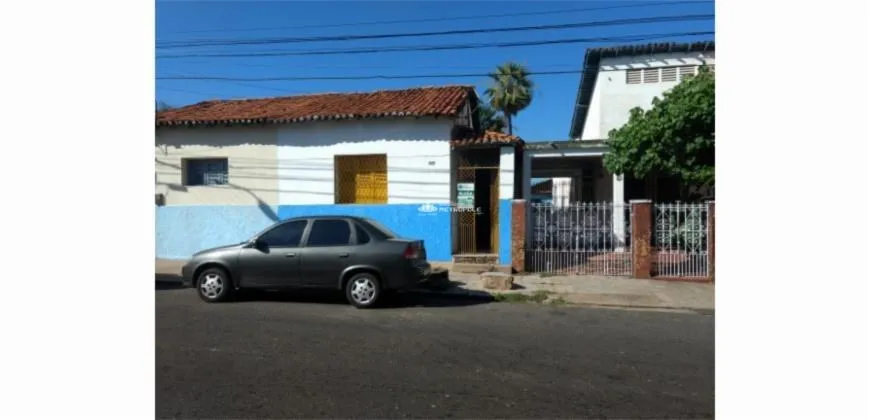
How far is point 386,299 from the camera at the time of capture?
775 cm

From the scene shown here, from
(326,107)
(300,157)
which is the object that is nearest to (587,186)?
(326,107)

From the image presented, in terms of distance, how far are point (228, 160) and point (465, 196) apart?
6.12 m

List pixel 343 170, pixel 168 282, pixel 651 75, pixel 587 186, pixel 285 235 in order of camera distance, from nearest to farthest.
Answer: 1. pixel 285 235
2. pixel 168 282
3. pixel 343 170
4. pixel 651 75
5. pixel 587 186

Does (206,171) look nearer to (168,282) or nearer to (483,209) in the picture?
(168,282)

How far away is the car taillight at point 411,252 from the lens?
7.21 metres

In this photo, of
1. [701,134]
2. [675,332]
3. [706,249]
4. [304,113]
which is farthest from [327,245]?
[701,134]

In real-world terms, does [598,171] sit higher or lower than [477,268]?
higher

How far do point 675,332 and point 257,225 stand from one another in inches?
389

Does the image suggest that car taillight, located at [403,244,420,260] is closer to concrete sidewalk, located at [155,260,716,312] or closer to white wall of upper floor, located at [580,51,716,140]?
concrete sidewalk, located at [155,260,716,312]

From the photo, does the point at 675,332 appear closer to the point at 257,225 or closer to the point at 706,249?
the point at 706,249

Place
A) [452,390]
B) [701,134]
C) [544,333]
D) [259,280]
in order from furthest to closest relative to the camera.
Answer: [701,134] < [259,280] < [544,333] < [452,390]

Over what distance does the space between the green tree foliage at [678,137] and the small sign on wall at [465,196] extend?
3437 mm

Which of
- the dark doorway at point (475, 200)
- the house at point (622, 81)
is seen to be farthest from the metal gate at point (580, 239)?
the house at point (622, 81)

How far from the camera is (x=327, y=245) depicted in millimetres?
7363
